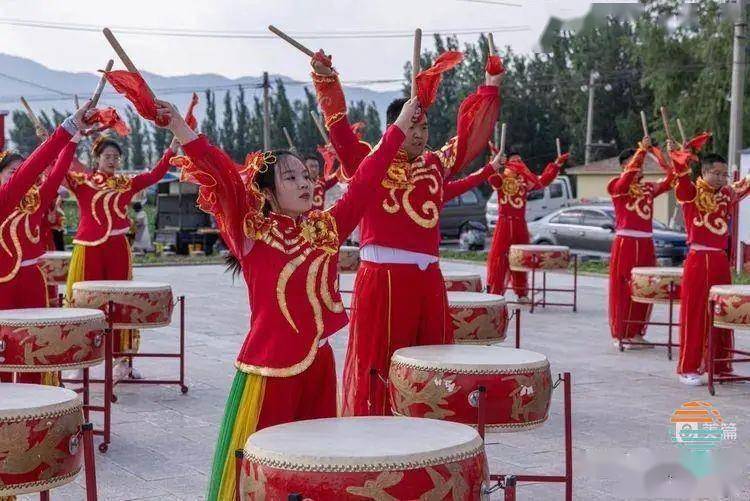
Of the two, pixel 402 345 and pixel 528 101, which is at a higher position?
pixel 528 101

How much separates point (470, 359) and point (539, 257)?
26.7ft

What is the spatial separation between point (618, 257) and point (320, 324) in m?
6.53

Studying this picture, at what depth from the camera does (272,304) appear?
352 cm

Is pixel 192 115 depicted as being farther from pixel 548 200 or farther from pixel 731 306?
pixel 548 200

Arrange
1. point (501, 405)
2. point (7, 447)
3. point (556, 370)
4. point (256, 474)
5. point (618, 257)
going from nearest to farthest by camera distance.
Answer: point (256, 474), point (7, 447), point (501, 405), point (556, 370), point (618, 257)

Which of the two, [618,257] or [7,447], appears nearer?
[7,447]

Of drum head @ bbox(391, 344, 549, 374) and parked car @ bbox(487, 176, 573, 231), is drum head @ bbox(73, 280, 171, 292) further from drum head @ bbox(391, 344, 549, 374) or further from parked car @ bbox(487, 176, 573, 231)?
parked car @ bbox(487, 176, 573, 231)

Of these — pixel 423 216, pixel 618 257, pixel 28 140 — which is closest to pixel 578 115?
pixel 28 140

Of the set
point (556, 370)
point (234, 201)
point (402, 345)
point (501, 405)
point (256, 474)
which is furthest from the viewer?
point (556, 370)

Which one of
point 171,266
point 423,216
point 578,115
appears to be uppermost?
point 578,115

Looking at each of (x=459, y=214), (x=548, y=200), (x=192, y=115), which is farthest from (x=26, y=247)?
(x=548, y=200)

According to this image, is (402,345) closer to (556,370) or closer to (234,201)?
(234,201)

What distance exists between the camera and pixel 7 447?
331 centimetres

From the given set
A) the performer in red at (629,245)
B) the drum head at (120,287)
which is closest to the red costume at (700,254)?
the performer in red at (629,245)
